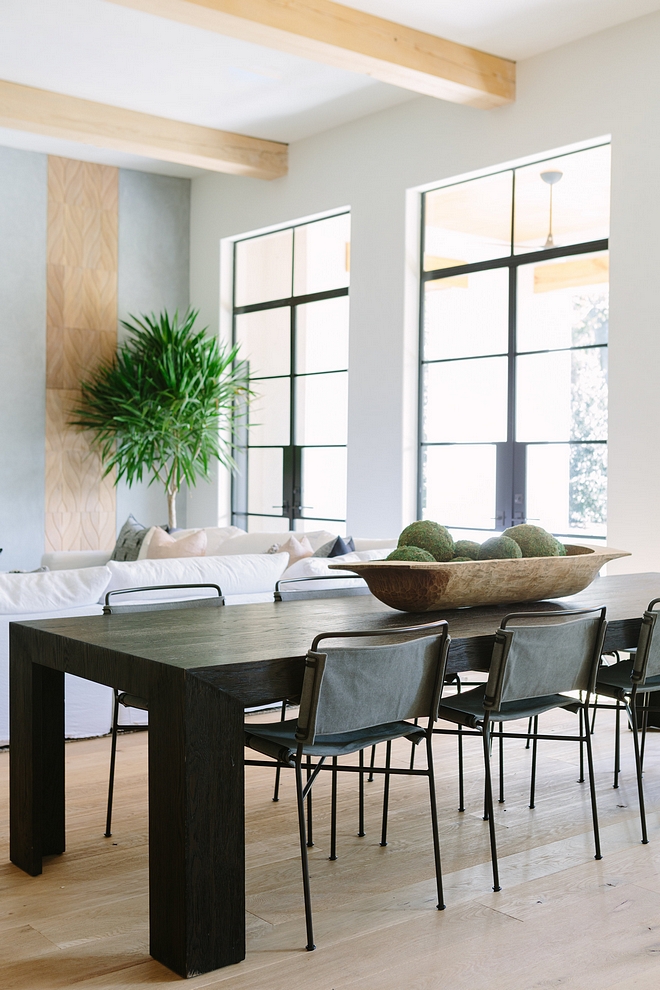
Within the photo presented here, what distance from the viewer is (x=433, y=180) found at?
7008mm

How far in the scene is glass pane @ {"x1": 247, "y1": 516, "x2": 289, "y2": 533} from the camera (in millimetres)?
8570

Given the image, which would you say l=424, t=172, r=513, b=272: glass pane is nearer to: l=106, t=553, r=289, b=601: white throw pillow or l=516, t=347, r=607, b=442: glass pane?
l=516, t=347, r=607, b=442: glass pane

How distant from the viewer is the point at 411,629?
245cm

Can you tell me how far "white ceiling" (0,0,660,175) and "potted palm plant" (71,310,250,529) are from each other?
5.85 feet

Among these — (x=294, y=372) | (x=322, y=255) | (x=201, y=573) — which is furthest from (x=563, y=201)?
(x=201, y=573)

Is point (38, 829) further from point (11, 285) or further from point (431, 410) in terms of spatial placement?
point (11, 285)

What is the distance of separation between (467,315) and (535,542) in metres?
3.97

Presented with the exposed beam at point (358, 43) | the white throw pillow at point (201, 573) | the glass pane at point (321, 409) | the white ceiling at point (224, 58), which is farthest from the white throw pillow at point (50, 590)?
the glass pane at point (321, 409)

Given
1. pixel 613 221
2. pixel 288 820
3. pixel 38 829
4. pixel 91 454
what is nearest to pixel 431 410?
pixel 613 221

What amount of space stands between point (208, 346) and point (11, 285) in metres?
1.72

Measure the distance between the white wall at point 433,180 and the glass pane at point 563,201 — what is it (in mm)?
170

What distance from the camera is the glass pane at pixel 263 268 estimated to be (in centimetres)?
861

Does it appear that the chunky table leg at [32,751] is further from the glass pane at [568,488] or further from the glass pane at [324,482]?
the glass pane at [324,482]

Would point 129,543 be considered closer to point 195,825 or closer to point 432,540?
point 432,540
